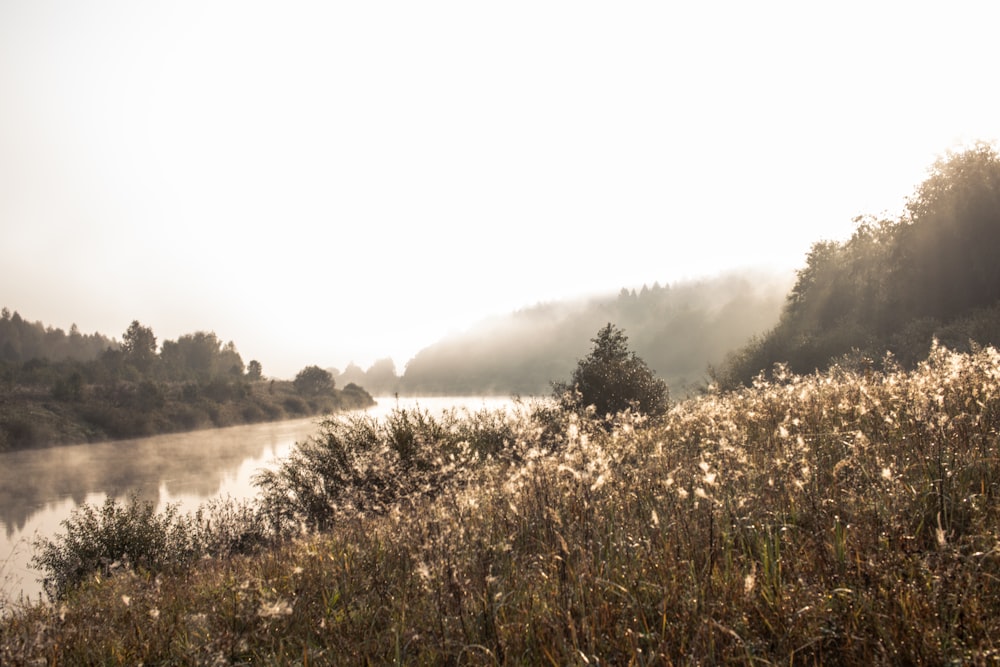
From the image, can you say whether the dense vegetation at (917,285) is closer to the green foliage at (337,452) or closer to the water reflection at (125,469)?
the green foliage at (337,452)

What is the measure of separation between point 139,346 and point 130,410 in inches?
969

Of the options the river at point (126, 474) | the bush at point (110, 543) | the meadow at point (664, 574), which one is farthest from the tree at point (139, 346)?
the meadow at point (664, 574)

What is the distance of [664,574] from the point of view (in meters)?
2.89

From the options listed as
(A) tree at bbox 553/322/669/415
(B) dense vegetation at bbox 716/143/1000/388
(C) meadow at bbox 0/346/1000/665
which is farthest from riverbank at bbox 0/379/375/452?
(C) meadow at bbox 0/346/1000/665

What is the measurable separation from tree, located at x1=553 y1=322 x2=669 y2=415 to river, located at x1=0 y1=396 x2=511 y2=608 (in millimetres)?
2807

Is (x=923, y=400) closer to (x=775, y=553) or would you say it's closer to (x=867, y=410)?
(x=775, y=553)

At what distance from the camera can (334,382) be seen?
90.2 metres

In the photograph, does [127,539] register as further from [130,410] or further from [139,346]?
[139,346]

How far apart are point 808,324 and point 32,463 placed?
172 feet

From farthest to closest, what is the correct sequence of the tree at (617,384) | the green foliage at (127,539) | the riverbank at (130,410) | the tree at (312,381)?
the tree at (312,381), the riverbank at (130,410), the tree at (617,384), the green foliage at (127,539)

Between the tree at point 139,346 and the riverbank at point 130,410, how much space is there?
9693 millimetres

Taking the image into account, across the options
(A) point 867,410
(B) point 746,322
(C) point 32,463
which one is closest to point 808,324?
(A) point 867,410

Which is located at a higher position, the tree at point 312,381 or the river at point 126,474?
the tree at point 312,381

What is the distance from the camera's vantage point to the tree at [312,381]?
83.7 m
